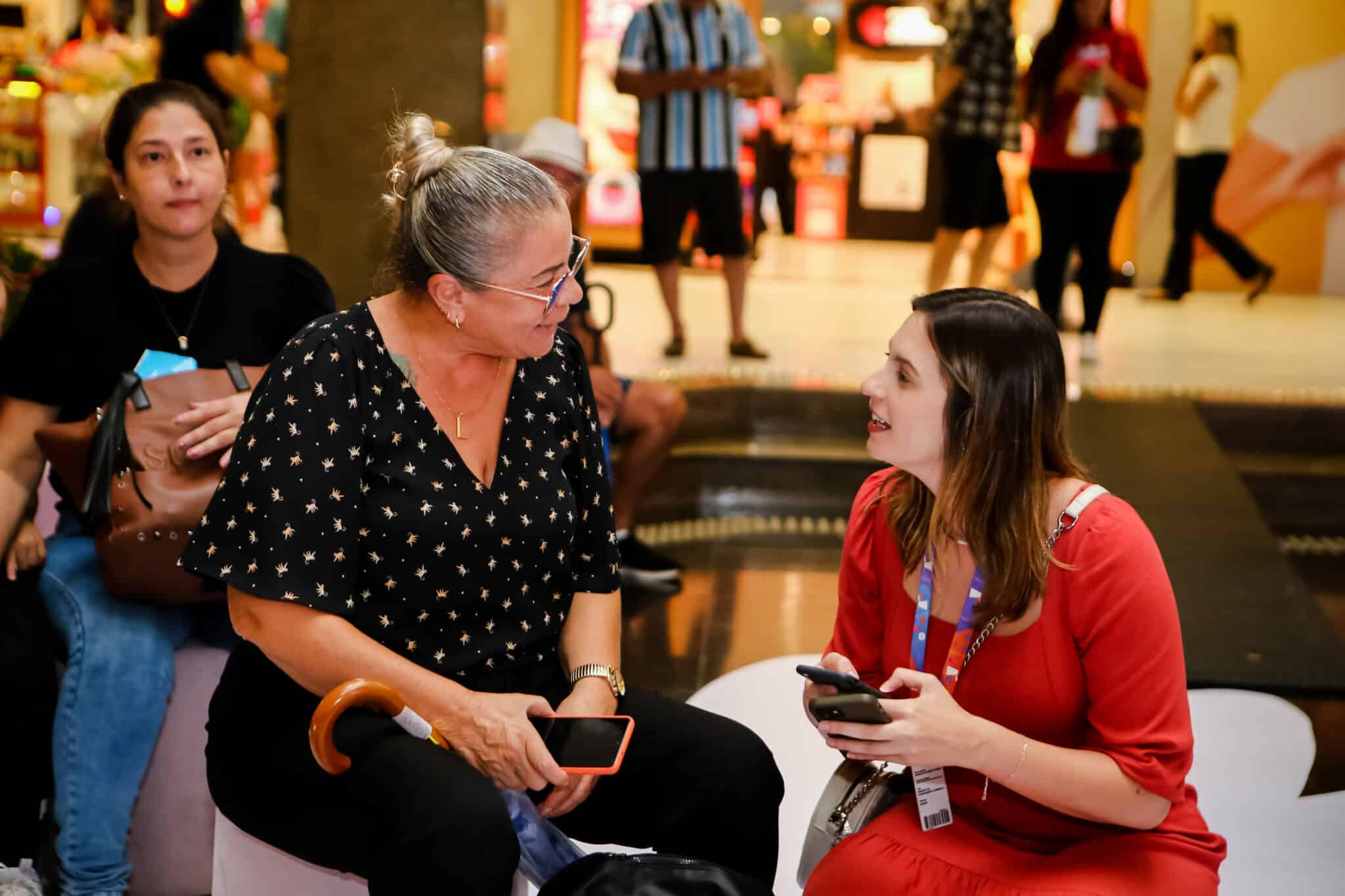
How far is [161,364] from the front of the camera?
2.67 m

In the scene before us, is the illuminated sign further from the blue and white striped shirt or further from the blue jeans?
the blue jeans

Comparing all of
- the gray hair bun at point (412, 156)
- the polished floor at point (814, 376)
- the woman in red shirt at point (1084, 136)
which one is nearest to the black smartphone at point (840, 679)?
the gray hair bun at point (412, 156)

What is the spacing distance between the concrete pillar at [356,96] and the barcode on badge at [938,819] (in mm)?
3629

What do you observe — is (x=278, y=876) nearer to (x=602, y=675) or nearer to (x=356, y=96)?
(x=602, y=675)

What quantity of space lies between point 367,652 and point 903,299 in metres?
8.07

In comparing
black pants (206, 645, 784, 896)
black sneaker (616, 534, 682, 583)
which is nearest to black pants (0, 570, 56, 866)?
black pants (206, 645, 784, 896)

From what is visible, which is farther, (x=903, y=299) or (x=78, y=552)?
(x=903, y=299)

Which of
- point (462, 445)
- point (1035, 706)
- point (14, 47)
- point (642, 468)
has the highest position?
point (14, 47)

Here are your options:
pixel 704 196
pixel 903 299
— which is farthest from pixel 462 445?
pixel 903 299

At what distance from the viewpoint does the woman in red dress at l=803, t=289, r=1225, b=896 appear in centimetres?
175

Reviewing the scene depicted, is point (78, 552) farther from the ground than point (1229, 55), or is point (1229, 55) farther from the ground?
point (1229, 55)

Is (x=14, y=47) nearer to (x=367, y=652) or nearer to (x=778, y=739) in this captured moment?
(x=778, y=739)

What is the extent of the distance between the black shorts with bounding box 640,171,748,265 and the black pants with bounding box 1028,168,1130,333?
1487 millimetres

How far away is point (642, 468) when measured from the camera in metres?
4.62
